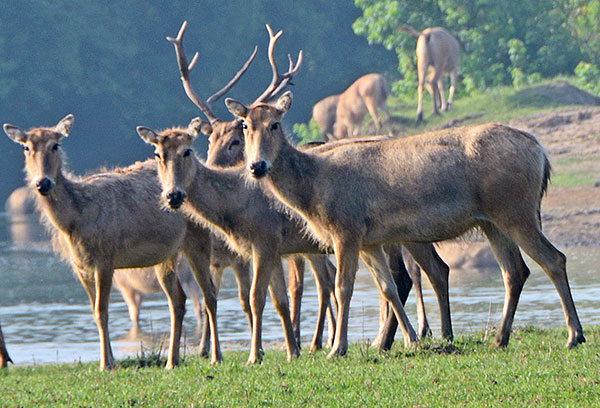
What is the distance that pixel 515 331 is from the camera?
1161 centimetres

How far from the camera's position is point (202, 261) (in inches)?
439

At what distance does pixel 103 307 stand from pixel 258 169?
6.84 ft

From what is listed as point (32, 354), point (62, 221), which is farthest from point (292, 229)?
point (32, 354)

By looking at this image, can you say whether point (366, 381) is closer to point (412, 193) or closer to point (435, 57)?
point (412, 193)

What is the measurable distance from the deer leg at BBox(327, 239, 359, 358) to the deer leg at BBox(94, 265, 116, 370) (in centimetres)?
210

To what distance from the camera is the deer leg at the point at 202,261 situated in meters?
10.9

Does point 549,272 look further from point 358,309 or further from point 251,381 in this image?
point 358,309

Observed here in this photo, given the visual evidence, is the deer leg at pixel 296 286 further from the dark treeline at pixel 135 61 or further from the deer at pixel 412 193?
the dark treeline at pixel 135 61

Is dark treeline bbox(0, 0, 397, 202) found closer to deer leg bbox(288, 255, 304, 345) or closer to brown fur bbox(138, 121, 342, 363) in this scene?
deer leg bbox(288, 255, 304, 345)

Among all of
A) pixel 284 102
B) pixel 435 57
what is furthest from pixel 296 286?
pixel 435 57

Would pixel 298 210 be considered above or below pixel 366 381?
above

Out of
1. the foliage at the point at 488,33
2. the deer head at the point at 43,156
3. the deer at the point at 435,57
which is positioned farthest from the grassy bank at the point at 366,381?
the foliage at the point at 488,33

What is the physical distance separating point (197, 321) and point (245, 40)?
34.8m

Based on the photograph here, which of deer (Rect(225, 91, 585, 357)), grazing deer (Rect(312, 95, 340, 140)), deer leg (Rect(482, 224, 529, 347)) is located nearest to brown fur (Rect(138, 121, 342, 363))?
deer (Rect(225, 91, 585, 357))
